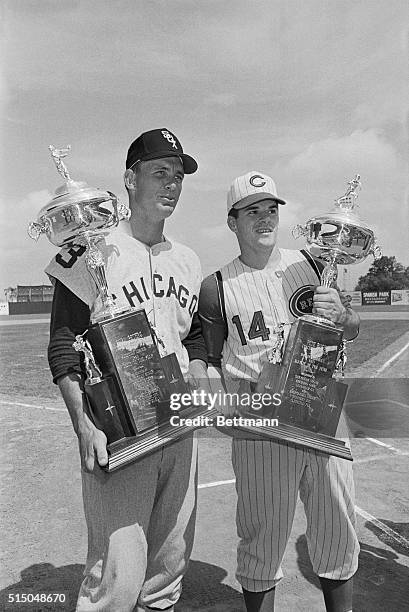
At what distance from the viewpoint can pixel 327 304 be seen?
5.79 ft

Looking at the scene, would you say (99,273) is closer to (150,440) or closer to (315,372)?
(150,440)

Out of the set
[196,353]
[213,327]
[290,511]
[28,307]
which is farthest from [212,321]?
[28,307]

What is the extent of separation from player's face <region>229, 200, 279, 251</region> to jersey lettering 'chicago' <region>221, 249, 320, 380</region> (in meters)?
0.11

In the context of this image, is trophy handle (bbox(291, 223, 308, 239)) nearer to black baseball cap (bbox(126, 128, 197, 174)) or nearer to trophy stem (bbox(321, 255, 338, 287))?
trophy stem (bbox(321, 255, 338, 287))

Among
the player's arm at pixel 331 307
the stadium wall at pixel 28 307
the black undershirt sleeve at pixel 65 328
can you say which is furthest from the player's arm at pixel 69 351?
the stadium wall at pixel 28 307

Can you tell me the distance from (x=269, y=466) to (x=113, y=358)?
0.67m

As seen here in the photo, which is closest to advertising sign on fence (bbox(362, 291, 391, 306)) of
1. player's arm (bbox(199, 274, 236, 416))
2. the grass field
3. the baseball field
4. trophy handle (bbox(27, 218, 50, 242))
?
the grass field

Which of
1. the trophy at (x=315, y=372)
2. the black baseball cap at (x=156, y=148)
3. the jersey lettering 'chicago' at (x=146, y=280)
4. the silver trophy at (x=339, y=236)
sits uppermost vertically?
the black baseball cap at (x=156, y=148)

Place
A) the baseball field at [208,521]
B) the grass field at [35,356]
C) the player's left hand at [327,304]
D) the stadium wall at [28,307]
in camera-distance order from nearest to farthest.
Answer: the player's left hand at [327,304], the baseball field at [208,521], the grass field at [35,356], the stadium wall at [28,307]

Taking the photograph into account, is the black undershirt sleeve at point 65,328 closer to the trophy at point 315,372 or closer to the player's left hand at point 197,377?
the player's left hand at point 197,377

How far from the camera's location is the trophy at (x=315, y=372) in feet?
5.67

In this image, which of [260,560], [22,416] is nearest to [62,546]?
[260,560]

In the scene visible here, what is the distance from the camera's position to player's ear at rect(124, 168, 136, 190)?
5.94 ft

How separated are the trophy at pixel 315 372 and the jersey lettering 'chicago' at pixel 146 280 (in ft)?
1.02
